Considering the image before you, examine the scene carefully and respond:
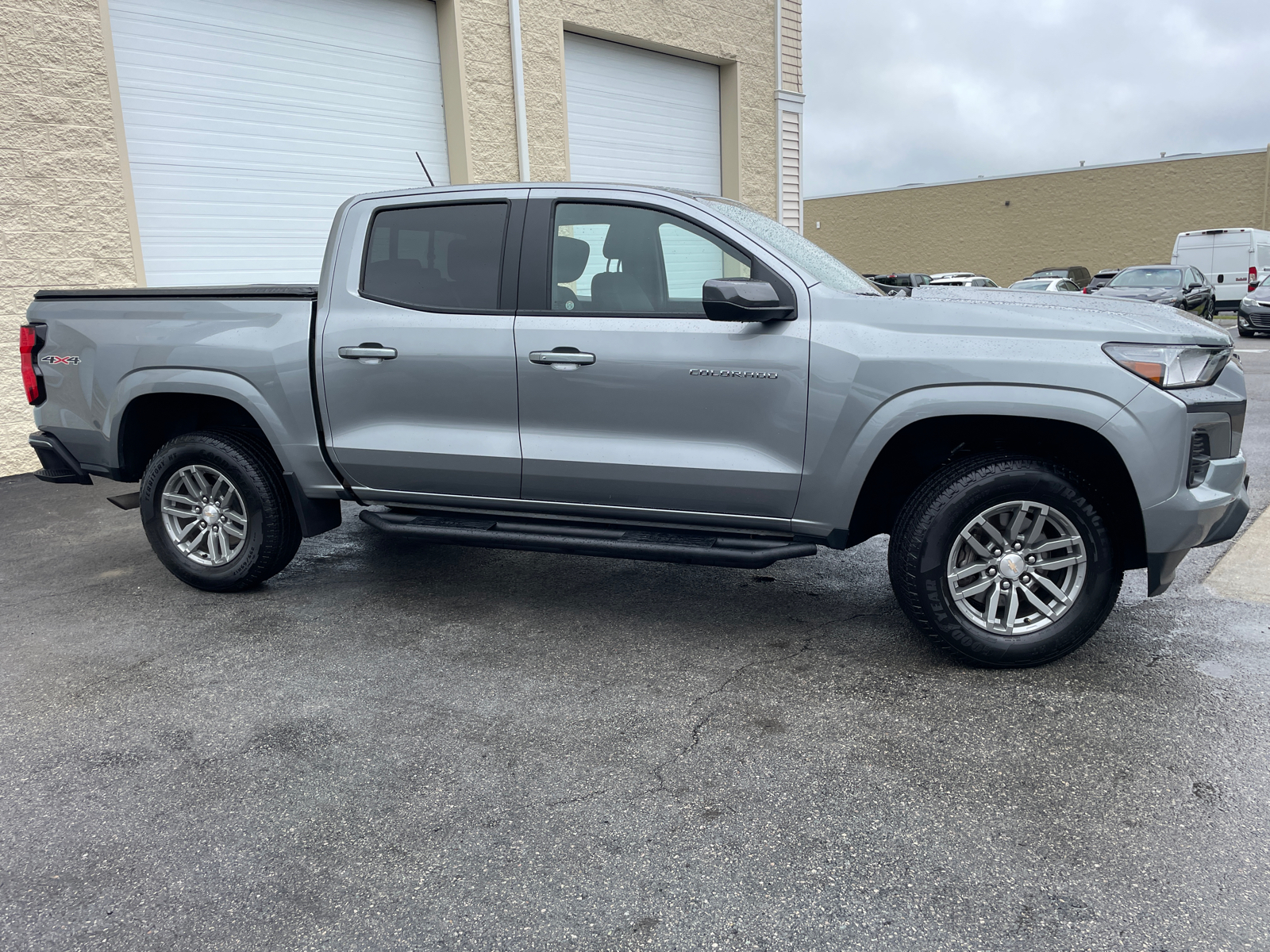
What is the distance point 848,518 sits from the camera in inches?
152

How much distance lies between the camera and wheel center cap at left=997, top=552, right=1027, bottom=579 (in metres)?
3.70

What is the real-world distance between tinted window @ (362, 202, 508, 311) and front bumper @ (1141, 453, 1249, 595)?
284 centimetres

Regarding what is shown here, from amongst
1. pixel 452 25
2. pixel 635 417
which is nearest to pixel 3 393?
pixel 452 25

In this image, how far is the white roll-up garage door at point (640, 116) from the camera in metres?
11.9

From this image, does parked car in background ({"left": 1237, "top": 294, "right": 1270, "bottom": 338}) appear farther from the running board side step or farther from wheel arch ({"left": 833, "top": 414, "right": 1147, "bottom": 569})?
the running board side step

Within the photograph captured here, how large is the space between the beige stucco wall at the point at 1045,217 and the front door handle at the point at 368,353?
4304cm

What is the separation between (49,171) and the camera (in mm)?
7961

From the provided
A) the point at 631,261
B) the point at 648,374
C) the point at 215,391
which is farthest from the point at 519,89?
the point at 648,374

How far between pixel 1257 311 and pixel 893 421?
796 inches

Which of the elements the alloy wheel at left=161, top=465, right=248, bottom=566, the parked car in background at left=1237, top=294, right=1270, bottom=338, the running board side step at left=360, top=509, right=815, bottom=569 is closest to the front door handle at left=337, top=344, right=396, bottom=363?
the running board side step at left=360, top=509, right=815, bottom=569

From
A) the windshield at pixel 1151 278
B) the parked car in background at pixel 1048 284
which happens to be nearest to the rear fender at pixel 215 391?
the windshield at pixel 1151 278

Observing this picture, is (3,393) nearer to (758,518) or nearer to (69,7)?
(69,7)

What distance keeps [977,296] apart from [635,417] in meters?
1.51

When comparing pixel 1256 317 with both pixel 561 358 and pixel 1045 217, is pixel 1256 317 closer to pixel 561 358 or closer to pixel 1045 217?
pixel 561 358
